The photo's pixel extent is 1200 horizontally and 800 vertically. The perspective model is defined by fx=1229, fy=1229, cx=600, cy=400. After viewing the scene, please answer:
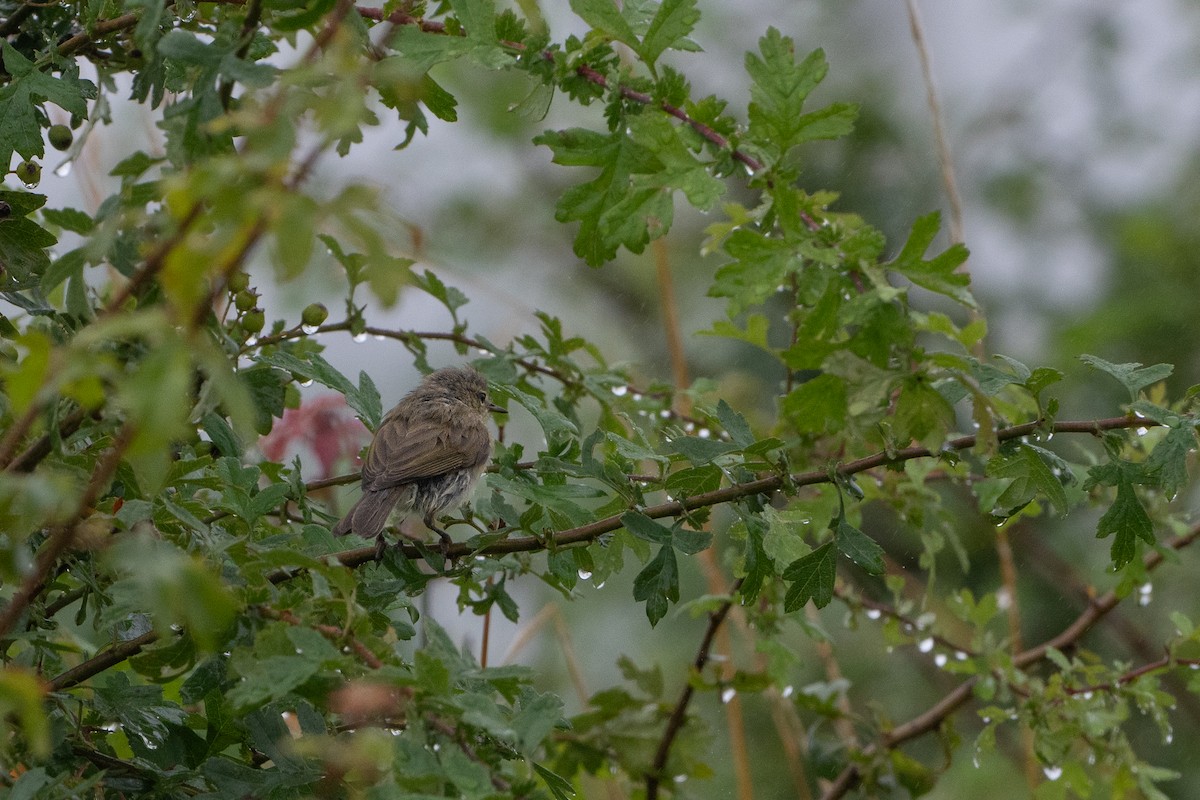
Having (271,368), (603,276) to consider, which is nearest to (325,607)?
(271,368)

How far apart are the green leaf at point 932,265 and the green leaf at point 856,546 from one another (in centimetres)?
40

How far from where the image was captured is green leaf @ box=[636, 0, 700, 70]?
2031 millimetres

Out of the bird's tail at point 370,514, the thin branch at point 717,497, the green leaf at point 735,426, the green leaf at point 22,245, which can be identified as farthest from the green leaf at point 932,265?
the bird's tail at point 370,514

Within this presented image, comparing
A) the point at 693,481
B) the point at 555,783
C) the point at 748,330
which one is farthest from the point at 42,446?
the point at 748,330

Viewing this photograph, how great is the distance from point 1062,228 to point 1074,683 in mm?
4349

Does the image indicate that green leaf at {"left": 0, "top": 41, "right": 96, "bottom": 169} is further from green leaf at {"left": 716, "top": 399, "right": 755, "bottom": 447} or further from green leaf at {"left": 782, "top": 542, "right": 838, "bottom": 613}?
green leaf at {"left": 782, "top": 542, "right": 838, "bottom": 613}

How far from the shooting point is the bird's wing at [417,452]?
10.8 ft

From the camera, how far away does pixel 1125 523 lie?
1956 millimetres

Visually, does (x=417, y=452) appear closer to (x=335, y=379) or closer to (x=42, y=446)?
(x=335, y=379)

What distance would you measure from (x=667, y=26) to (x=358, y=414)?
2.85 ft

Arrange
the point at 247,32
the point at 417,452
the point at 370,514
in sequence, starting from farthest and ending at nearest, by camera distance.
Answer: the point at 417,452 → the point at 370,514 → the point at 247,32

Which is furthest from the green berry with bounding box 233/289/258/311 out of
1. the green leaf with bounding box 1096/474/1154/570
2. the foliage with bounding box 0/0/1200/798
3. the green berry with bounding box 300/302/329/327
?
the green leaf with bounding box 1096/474/1154/570

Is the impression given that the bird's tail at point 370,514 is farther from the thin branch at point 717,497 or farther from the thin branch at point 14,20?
the thin branch at point 14,20

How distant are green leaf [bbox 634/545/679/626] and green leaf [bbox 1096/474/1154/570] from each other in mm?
681
